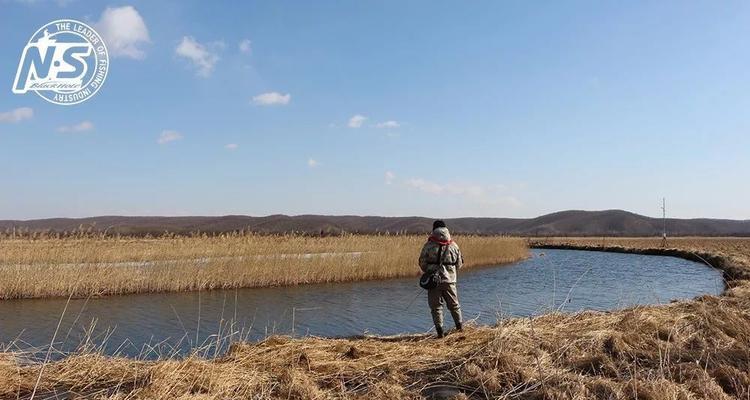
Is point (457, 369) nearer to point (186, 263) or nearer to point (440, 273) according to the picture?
point (440, 273)

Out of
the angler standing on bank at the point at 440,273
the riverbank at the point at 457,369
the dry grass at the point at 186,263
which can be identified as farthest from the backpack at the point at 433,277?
the dry grass at the point at 186,263

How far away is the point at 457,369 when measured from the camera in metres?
5.18

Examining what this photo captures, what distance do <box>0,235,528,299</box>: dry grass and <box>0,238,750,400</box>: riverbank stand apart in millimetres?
10164

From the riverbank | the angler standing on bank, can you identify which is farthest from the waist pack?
the riverbank

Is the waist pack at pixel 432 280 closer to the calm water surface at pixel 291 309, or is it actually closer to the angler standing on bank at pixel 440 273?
the angler standing on bank at pixel 440 273

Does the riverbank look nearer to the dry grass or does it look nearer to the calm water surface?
the calm water surface

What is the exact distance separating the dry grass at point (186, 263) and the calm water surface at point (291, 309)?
556mm

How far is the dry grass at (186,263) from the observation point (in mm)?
14875

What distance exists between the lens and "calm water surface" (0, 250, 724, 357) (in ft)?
34.0

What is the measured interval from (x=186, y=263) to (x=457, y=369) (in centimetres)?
1315

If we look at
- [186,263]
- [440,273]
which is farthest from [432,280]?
[186,263]

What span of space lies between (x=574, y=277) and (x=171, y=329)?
16.3 metres

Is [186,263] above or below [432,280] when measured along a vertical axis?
below

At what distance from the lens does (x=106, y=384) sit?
4918mm
